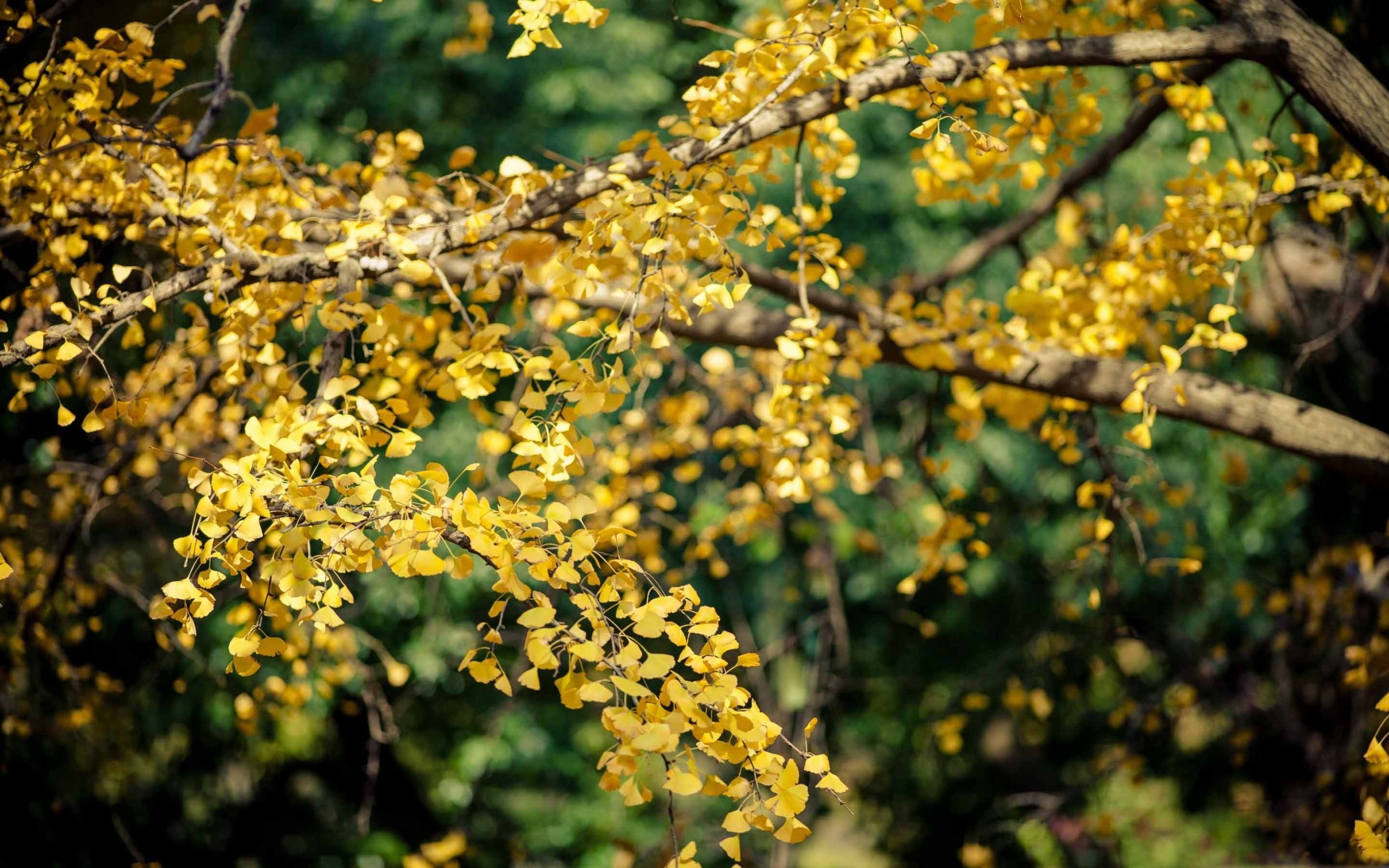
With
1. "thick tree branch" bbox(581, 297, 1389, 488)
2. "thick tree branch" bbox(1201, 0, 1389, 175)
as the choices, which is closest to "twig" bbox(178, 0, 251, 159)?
"thick tree branch" bbox(581, 297, 1389, 488)

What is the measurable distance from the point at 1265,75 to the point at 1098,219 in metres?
1.01

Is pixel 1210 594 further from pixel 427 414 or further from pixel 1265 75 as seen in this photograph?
pixel 427 414

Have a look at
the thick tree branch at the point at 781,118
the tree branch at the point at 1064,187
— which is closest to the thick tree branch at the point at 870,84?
the thick tree branch at the point at 781,118

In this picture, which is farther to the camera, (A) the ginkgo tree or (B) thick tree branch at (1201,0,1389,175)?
(B) thick tree branch at (1201,0,1389,175)

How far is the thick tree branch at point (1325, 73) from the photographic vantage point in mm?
1757

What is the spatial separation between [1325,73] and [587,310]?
167 centimetres

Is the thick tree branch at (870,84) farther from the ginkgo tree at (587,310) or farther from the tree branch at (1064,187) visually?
the tree branch at (1064,187)

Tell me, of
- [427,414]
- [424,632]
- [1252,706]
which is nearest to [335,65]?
[424,632]

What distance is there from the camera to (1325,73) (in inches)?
70.1

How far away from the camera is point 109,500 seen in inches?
110

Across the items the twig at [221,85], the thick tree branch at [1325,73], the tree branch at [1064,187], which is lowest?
the tree branch at [1064,187]

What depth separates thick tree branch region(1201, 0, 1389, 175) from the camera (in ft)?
5.76

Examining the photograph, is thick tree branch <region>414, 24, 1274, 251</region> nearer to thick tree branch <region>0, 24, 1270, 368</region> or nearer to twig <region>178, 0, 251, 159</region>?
thick tree branch <region>0, 24, 1270, 368</region>

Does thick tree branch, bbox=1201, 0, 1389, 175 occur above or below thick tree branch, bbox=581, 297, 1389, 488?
above
